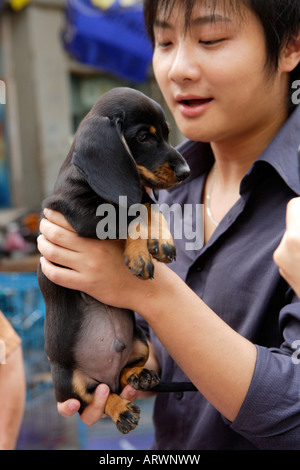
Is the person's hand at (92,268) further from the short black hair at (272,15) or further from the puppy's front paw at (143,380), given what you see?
the short black hair at (272,15)

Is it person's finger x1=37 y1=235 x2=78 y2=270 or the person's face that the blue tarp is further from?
person's finger x1=37 y1=235 x2=78 y2=270

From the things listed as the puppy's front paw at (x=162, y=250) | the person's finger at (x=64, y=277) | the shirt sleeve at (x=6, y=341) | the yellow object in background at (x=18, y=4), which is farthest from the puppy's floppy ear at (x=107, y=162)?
the yellow object in background at (x=18, y=4)

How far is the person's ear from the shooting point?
1430 millimetres

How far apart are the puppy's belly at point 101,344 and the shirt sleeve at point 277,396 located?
0.38 metres

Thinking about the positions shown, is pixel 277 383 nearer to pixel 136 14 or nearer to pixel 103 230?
pixel 103 230

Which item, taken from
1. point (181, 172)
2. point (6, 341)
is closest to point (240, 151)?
point (181, 172)

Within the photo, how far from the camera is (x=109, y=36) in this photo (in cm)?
547

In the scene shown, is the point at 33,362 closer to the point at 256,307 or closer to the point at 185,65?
the point at 256,307

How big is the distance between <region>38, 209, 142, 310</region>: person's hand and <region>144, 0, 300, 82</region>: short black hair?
0.61 m

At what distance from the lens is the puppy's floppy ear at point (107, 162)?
48.4 inches

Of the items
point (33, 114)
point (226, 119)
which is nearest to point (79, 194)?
point (226, 119)

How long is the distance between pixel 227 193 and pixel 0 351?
88cm

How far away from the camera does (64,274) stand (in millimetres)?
1300

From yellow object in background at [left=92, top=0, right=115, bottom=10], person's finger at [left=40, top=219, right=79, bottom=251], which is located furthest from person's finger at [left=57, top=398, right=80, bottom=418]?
yellow object in background at [left=92, top=0, right=115, bottom=10]
